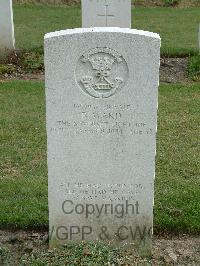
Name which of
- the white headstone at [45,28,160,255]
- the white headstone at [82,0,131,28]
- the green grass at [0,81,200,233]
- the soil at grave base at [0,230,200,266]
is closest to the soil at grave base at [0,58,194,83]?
the green grass at [0,81,200,233]

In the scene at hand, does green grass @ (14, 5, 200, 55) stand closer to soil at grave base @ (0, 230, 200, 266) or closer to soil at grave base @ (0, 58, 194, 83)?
soil at grave base @ (0, 58, 194, 83)

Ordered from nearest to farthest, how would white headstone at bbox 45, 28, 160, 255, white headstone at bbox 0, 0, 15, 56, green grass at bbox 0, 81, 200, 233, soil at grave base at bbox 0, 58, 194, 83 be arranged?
white headstone at bbox 45, 28, 160, 255
green grass at bbox 0, 81, 200, 233
soil at grave base at bbox 0, 58, 194, 83
white headstone at bbox 0, 0, 15, 56

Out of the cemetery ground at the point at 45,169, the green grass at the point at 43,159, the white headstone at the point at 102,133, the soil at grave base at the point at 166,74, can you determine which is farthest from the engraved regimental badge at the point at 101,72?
the soil at grave base at the point at 166,74

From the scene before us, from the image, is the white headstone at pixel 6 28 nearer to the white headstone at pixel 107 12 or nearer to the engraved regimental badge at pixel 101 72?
the white headstone at pixel 107 12

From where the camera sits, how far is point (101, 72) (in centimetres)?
393

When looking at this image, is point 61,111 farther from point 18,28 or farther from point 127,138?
point 18,28

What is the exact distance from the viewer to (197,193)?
17.8 feet

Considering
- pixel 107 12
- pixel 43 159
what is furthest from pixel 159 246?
pixel 107 12

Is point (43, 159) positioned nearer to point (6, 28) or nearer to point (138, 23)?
point (6, 28)

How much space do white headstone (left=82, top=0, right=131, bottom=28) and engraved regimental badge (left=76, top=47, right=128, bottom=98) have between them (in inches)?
264

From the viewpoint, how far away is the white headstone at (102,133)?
389 centimetres

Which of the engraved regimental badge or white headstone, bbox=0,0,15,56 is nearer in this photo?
the engraved regimental badge

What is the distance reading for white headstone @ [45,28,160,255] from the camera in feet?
→ 12.8

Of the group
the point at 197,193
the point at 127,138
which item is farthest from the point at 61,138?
the point at 197,193
